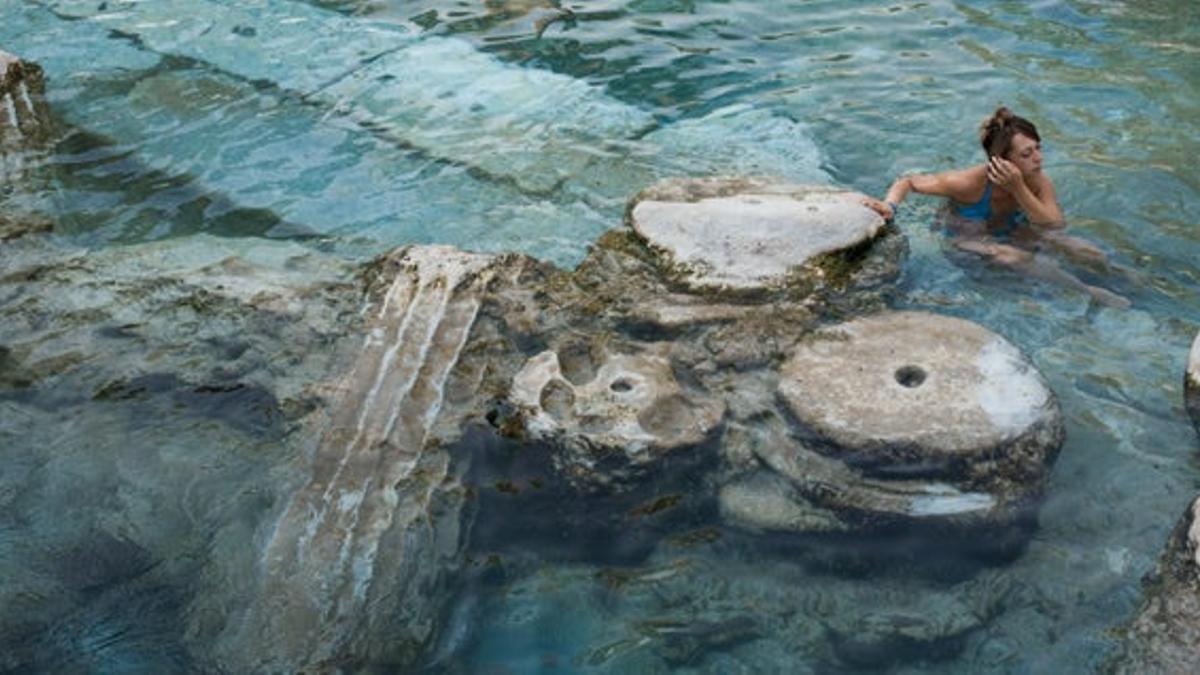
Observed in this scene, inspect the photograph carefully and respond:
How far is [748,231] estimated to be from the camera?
4.86 m

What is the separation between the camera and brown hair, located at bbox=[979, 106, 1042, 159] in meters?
5.65

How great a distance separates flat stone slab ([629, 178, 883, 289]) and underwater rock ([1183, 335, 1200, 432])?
128cm

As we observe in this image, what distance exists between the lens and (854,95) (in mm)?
7465

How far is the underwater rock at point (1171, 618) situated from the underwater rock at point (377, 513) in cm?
198

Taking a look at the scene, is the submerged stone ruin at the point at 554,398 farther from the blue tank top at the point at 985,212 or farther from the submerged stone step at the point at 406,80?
the submerged stone step at the point at 406,80

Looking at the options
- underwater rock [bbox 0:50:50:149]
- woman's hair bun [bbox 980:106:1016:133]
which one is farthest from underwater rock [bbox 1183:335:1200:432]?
underwater rock [bbox 0:50:50:149]

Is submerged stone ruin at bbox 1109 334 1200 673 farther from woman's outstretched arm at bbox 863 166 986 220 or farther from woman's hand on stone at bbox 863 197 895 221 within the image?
woman's outstretched arm at bbox 863 166 986 220

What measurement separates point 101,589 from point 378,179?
3166 millimetres

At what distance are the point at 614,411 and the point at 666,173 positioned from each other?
274cm

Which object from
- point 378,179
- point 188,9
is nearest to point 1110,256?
point 378,179

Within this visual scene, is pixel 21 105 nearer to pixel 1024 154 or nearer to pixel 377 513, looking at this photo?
pixel 377 513

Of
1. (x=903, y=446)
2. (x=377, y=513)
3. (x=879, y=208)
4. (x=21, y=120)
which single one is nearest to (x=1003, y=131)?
(x=879, y=208)

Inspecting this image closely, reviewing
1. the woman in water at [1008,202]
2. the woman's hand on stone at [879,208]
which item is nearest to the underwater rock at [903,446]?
the woman's hand on stone at [879,208]

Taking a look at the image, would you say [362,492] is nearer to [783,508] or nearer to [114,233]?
[783,508]
